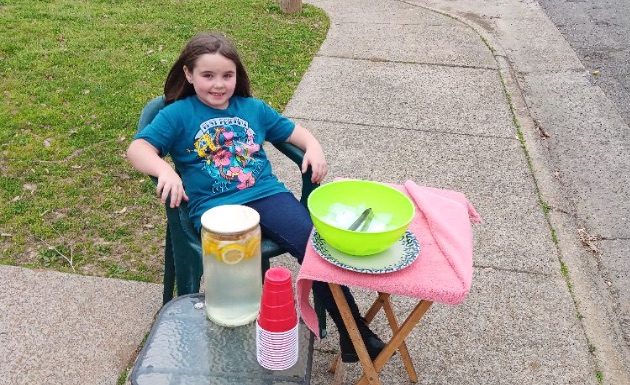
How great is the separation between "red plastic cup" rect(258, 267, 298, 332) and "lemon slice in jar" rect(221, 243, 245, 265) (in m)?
0.15

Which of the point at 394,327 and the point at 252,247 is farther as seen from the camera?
the point at 394,327

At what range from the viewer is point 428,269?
203 cm

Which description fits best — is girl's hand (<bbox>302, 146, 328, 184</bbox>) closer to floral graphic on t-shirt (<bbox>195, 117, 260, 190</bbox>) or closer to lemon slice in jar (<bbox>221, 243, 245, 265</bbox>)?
floral graphic on t-shirt (<bbox>195, 117, 260, 190</bbox>)

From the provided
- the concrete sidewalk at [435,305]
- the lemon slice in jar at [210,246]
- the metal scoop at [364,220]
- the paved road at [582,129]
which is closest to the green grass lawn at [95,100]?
the concrete sidewalk at [435,305]

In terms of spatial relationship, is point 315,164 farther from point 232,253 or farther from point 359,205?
point 232,253

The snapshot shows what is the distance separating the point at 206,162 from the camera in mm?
2584

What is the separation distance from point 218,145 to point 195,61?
345 millimetres

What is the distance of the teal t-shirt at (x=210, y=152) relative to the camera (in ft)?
8.31

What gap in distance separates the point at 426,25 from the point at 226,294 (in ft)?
19.7

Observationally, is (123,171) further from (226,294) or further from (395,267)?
(395,267)

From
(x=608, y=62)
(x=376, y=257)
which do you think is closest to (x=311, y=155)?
(x=376, y=257)

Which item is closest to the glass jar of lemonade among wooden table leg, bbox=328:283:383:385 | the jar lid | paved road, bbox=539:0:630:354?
the jar lid

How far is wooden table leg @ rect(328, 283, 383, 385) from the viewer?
2.07m

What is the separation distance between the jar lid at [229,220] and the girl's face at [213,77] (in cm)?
75
